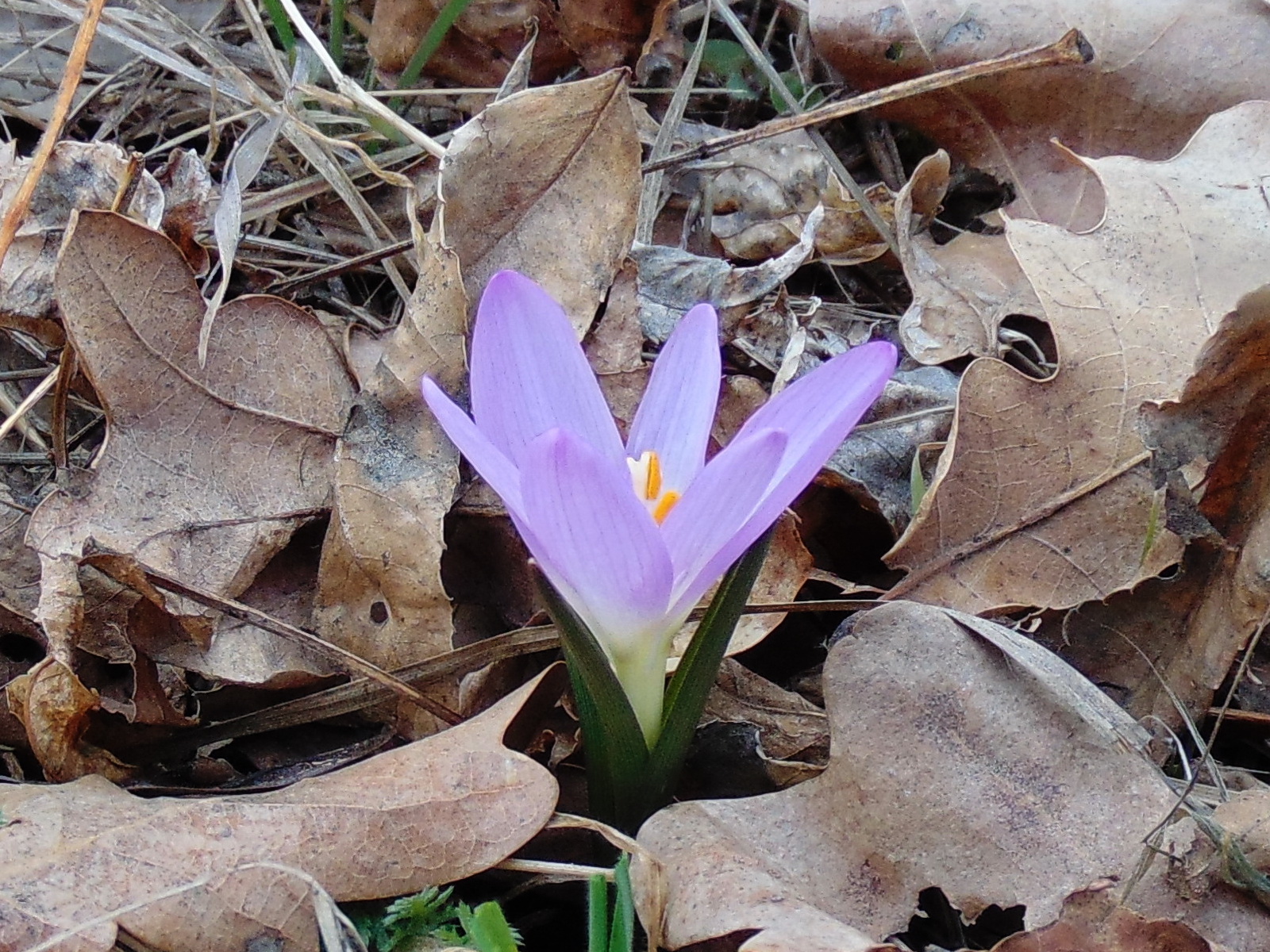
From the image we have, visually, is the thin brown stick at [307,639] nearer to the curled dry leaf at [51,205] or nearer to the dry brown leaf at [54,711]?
the dry brown leaf at [54,711]

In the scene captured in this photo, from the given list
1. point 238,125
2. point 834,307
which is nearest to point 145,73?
point 238,125

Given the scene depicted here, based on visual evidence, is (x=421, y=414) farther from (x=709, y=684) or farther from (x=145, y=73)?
(x=145, y=73)

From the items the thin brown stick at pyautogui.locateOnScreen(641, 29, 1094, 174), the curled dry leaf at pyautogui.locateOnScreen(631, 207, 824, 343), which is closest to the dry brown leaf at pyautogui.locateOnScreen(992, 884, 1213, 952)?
the curled dry leaf at pyautogui.locateOnScreen(631, 207, 824, 343)

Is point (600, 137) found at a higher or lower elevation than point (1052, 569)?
higher

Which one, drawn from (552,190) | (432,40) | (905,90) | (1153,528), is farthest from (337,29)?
(1153,528)

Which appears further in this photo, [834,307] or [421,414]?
[834,307]

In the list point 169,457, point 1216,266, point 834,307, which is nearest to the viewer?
point 169,457

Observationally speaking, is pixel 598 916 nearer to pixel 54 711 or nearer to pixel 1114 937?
pixel 1114 937
